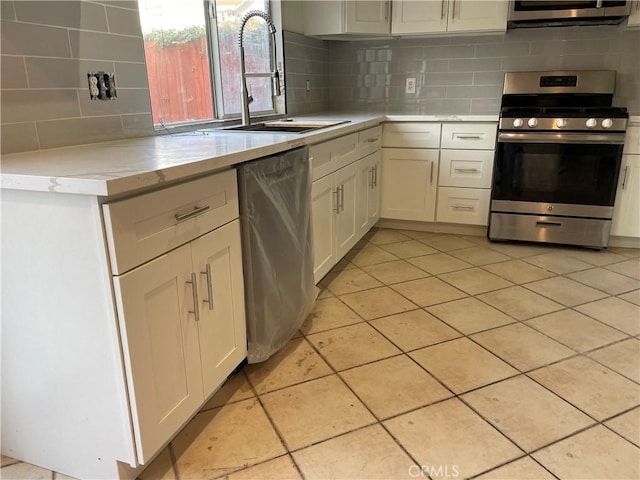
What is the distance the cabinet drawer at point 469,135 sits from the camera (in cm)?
324

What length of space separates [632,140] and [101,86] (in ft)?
9.95

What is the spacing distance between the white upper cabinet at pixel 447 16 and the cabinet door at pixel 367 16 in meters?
0.07

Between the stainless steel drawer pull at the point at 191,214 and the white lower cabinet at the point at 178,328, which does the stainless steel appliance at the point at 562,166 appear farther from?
the stainless steel drawer pull at the point at 191,214

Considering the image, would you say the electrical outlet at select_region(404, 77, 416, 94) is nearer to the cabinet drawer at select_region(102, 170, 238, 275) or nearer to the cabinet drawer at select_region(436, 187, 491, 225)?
the cabinet drawer at select_region(436, 187, 491, 225)

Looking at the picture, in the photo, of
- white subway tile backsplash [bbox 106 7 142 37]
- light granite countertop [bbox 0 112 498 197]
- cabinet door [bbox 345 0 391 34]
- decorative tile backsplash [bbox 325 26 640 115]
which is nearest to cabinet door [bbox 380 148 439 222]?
decorative tile backsplash [bbox 325 26 640 115]

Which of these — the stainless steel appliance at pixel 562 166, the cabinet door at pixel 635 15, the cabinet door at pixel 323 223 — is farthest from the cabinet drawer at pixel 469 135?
the cabinet door at pixel 323 223

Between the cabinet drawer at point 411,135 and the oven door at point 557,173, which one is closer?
the oven door at point 557,173

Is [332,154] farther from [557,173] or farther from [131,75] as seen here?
[557,173]

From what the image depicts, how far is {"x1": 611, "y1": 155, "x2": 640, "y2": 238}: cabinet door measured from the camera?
119 inches

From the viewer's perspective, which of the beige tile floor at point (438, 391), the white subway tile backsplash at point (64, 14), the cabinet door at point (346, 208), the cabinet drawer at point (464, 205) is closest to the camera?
the beige tile floor at point (438, 391)

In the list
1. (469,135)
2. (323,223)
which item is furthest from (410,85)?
(323,223)

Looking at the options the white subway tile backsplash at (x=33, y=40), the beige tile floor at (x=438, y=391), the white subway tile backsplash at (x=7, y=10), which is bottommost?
the beige tile floor at (x=438, y=391)

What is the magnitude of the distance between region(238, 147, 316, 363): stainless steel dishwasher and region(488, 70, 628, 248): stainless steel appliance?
174 centimetres

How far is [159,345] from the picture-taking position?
125 centimetres
